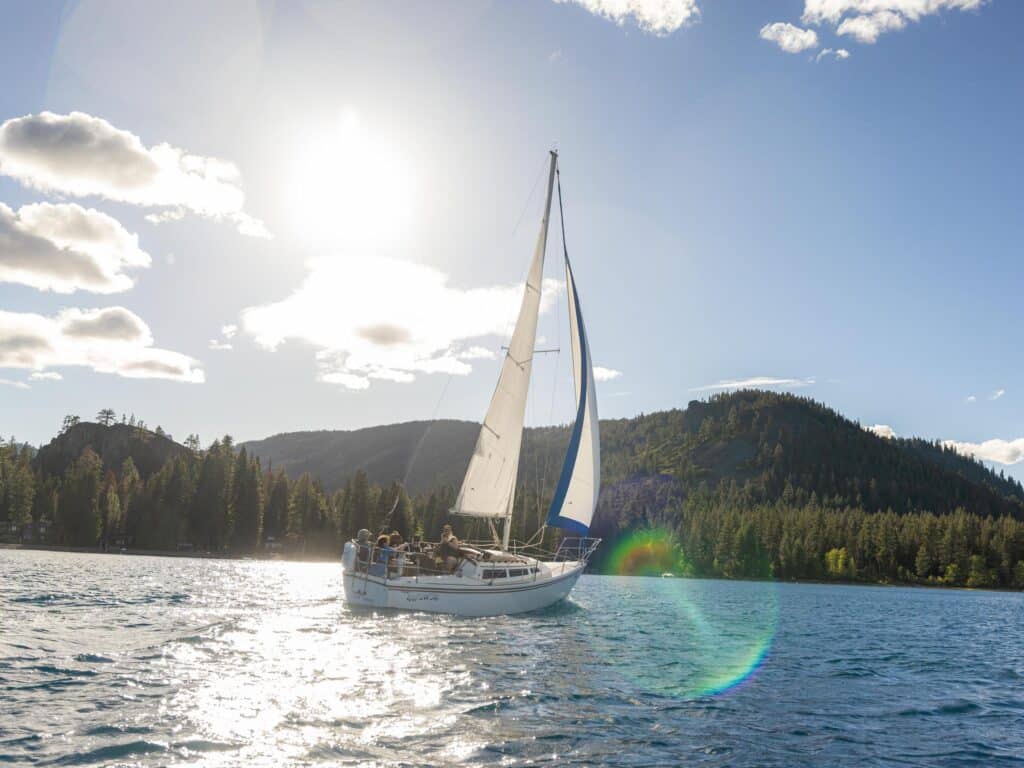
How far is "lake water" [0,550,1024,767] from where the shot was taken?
13039 mm

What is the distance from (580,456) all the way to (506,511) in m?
5.40

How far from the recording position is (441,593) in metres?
36.5

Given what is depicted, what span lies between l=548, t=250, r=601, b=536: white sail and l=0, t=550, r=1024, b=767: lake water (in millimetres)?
7064

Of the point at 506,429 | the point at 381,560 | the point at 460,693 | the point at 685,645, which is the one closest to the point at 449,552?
the point at 381,560

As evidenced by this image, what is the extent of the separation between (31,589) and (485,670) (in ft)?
111

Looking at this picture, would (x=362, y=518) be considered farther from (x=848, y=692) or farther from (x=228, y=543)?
(x=848, y=692)

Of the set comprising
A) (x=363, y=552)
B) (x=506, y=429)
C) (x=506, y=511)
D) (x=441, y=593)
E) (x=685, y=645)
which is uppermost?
(x=506, y=429)

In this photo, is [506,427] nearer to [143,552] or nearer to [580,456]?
[580,456]

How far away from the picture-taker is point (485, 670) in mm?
21312

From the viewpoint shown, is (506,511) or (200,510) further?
(200,510)

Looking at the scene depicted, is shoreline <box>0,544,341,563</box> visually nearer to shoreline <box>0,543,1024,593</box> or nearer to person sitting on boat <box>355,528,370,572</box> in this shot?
shoreline <box>0,543,1024,593</box>

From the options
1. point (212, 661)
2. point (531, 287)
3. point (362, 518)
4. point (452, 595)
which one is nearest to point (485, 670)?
point (212, 661)

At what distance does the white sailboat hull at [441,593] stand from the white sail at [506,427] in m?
4.90

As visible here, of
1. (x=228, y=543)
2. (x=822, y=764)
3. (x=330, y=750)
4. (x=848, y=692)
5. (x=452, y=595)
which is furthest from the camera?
(x=228, y=543)
